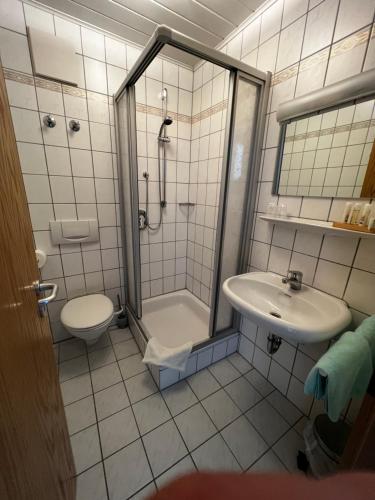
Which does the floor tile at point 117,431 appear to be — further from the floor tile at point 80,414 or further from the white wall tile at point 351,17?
the white wall tile at point 351,17

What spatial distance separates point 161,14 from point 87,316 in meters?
2.19

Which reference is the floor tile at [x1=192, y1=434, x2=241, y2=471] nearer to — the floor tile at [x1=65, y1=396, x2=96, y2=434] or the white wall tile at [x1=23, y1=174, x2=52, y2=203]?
the floor tile at [x1=65, y1=396, x2=96, y2=434]

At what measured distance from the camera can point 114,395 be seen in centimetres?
141

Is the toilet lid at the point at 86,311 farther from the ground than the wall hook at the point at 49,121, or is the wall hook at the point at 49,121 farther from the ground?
the wall hook at the point at 49,121

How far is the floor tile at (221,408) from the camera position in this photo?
1.28m

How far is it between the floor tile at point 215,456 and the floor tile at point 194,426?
0.11 feet

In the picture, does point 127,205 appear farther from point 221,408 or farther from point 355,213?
point 221,408

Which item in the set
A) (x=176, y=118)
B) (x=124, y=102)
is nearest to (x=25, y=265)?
(x=124, y=102)

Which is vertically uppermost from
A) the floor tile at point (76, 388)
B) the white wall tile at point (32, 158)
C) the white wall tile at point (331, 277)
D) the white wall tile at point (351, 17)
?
the white wall tile at point (351, 17)

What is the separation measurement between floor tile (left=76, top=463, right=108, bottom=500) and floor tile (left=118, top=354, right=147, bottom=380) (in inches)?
21.1

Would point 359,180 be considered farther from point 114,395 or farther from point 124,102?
point 114,395

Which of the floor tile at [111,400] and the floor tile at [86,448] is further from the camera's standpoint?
the floor tile at [111,400]

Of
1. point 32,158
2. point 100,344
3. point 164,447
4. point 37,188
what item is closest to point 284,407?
point 164,447

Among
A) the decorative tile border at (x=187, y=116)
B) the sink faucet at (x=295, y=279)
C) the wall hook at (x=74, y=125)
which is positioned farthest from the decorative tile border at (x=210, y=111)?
the sink faucet at (x=295, y=279)
